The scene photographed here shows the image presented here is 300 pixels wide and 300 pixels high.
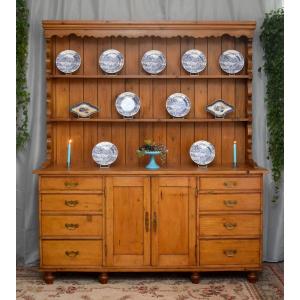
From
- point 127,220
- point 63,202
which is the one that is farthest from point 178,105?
point 63,202

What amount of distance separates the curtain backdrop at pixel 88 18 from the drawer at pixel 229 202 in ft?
1.87

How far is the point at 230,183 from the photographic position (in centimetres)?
352

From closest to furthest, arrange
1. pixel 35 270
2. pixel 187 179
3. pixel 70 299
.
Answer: pixel 70 299
pixel 187 179
pixel 35 270

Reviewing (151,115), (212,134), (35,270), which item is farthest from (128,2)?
(35,270)

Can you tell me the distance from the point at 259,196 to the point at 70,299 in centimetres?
153

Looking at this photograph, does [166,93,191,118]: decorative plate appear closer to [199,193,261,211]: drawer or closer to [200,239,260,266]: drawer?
[199,193,261,211]: drawer

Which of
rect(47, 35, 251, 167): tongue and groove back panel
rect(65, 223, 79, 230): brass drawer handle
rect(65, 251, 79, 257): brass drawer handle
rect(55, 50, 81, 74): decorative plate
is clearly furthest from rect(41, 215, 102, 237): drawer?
rect(55, 50, 81, 74): decorative plate

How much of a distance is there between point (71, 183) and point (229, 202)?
1172 mm

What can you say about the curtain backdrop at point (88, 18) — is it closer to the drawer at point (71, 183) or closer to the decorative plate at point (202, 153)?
the decorative plate at point (202, 153)

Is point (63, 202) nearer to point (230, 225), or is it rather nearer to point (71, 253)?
point (71, 253)

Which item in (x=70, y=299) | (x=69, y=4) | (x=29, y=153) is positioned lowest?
(x=70, y=299)

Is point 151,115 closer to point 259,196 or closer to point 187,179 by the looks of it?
point 187,179

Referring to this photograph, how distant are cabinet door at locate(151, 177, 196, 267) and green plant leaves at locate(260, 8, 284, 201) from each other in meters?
0.89

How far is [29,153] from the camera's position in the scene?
401 cm
